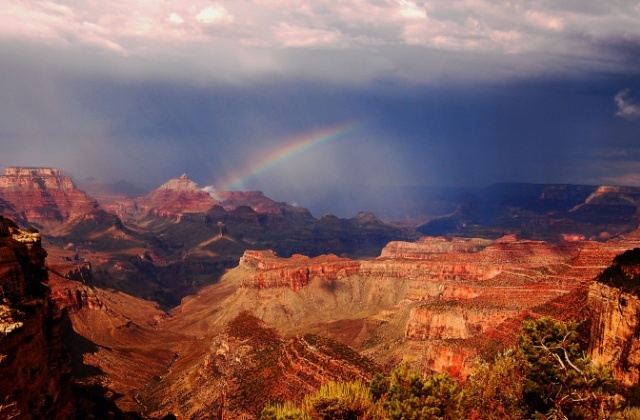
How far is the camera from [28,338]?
30125 mm

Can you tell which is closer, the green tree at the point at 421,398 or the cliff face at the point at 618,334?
the green tree at the point at 421,398

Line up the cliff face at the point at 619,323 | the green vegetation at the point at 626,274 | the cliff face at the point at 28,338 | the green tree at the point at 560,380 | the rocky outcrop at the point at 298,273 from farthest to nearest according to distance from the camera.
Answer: the rocky outcrop at the point at 298,273 < the green vegetation at the point at 626,274 < the cliff face at the point at 619,323 < the cliff face at the point at 28,338 < the green tree at the point at 560,380

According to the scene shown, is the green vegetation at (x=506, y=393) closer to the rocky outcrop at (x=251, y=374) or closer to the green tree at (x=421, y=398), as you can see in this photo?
the green tree at (x=421, y=398)

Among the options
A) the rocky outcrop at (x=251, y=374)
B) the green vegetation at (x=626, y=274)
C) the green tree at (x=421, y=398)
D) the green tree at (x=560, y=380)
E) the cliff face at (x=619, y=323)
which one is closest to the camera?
the green tree at (x=560, y=380)

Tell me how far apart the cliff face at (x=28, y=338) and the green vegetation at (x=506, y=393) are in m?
13.3

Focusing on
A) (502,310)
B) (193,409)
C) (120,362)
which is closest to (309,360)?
(193,409)

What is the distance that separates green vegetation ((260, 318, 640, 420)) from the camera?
2623cm

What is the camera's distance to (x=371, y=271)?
163875 millimetres

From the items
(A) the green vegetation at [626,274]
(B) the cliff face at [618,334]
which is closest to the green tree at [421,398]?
(B) the cliff face at [618,334]

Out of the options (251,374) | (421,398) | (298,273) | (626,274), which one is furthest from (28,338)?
(298,273)

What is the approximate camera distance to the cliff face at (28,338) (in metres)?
28.1

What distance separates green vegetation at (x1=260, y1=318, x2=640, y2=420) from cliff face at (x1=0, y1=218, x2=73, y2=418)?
13.3 metres

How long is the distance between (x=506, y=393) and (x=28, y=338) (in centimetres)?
2777

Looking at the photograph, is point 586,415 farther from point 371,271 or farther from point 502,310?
point 371,271
